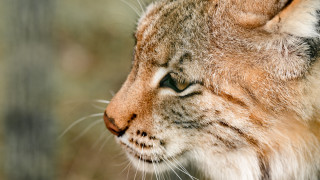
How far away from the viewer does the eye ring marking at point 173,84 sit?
2502 millimetres

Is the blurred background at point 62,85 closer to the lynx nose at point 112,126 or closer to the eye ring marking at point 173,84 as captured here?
the lynx nose at point 112,126

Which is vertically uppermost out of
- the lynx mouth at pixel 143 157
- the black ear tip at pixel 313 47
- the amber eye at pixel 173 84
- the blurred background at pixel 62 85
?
the black ear tip at pixel 313 47

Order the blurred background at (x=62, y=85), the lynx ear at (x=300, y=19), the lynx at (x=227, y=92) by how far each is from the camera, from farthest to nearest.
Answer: the blurred background at (x=62, y=85), the lynx at (x=227, y=92), the lynx ear at (x=300, y=19)

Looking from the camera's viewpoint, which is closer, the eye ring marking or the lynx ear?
the lynx ear

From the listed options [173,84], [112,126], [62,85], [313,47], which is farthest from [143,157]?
[62,85]

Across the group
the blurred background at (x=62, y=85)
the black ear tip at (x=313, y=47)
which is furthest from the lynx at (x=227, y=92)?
the blurred background at (x=62, y=85)

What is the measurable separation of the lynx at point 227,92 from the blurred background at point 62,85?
429mm

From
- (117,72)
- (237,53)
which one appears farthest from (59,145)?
(237,53)

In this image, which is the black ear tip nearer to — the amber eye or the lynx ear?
the lynx ear

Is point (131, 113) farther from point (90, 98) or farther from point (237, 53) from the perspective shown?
point (90, 98)

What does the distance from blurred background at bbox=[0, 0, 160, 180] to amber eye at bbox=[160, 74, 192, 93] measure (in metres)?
0.50

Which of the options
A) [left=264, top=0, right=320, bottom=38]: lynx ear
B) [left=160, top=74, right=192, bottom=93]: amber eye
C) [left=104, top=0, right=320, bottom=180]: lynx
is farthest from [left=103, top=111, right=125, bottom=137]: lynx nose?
[left=264, top=0, right=320, bottom=38]: lynx ear

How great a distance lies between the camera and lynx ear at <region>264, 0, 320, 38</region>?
6.95 feet

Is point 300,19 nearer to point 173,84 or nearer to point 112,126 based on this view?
point 173,84
